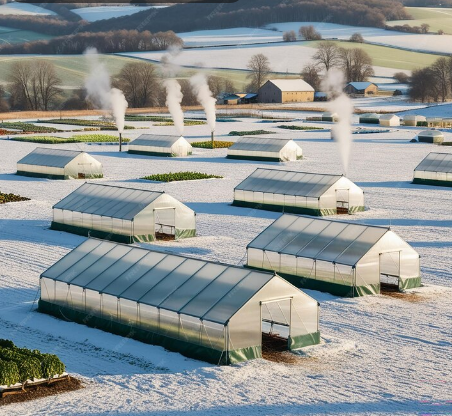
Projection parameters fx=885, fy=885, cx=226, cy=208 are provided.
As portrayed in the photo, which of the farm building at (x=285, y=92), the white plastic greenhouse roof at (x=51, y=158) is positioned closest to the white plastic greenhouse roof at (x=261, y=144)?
the white plastic greenhouse roof at (x=51, y=158)

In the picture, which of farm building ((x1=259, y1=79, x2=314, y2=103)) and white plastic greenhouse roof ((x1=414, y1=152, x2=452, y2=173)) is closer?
white plastic greenhouse roof ((x1=414, y1=152, x2=452, y2=173))

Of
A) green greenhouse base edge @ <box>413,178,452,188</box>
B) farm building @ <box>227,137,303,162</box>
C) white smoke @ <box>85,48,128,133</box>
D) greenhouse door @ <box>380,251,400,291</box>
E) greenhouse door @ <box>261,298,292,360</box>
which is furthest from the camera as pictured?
white smoke @ <box>85,48,128,133</box>

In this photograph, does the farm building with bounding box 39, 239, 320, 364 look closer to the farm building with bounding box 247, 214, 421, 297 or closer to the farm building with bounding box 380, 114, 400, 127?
the farm building with bounding box 247, 214, 421, 297

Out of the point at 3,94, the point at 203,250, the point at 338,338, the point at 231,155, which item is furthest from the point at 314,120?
the point at 338,338

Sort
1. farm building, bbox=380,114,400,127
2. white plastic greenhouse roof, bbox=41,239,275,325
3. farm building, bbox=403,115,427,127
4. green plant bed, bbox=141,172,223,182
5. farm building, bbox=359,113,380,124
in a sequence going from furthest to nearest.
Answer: farm building, bbox=359,113,380,124 → farm building, bbox=403,115,427,127 → farm building, bbox=380,114,400,127 → green plant bed, bbox=141,172,223,182 → white plastic greenhouse roof, bbox=41,239,275,325

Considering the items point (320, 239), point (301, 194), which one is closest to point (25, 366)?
point (320, 239)

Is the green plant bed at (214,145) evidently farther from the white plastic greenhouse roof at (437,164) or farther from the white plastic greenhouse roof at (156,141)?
the white plastic greenhouse roof at (437,164)

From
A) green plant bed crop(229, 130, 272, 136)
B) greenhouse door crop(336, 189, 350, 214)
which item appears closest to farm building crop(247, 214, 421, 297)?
greenhouse door crop(336, 189, 350, 214)
